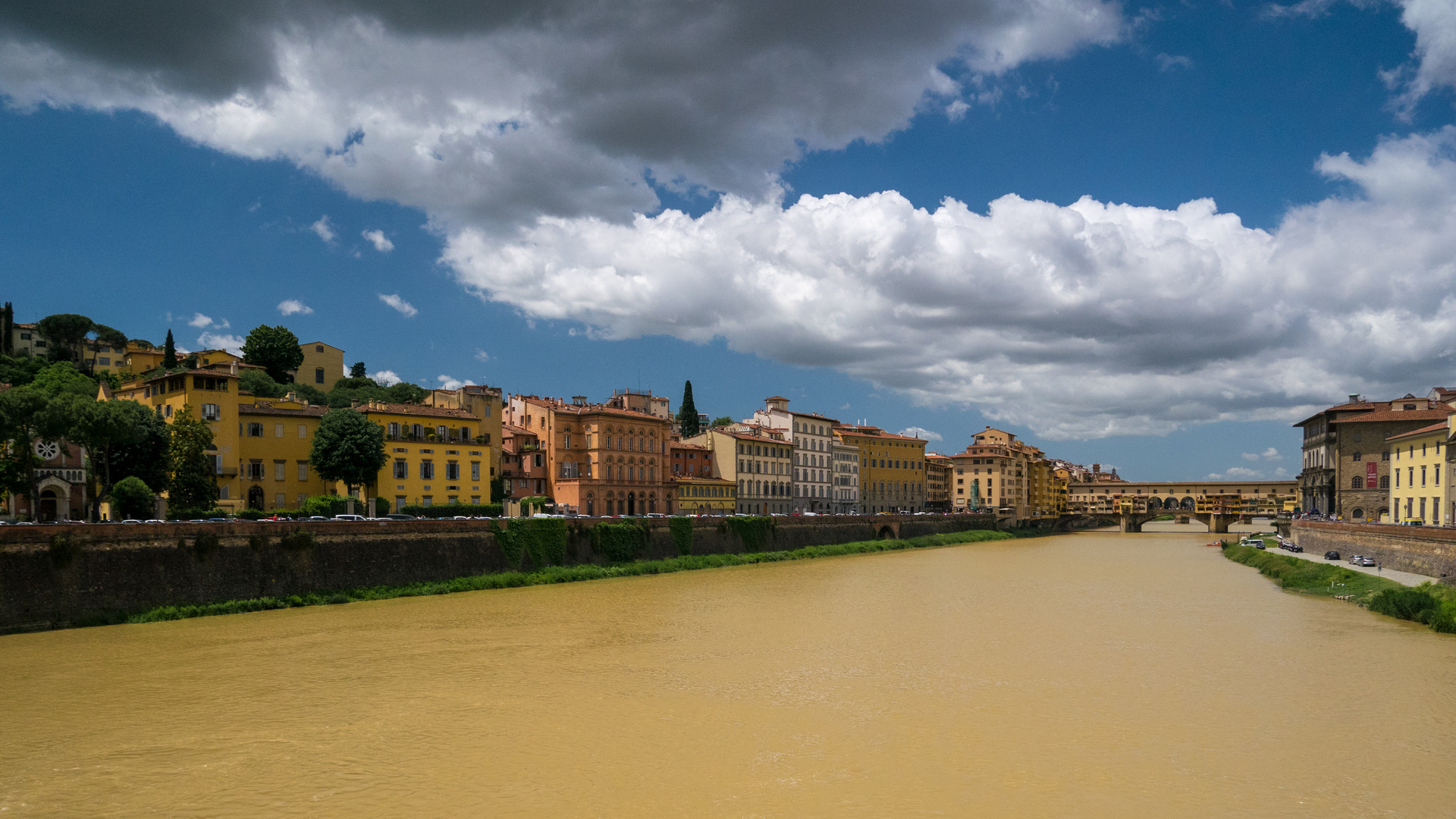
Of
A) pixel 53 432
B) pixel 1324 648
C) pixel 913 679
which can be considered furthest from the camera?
pixel 53 432

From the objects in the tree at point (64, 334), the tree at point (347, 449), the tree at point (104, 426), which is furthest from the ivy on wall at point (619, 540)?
the tree at point (64, 334)

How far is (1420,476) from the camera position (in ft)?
153

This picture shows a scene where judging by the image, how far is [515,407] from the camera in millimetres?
64312

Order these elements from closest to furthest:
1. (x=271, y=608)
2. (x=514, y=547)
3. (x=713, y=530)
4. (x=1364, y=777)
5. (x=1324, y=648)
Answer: (x=1364, y=777), (x=1324, y=648), (x=271, y=608), (x=514, y=547), (x=713, y=530)

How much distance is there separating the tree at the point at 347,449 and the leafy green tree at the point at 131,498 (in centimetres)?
964

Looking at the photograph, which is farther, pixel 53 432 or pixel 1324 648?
pixel 53 432

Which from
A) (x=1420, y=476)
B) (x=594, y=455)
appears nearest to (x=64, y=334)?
(x=594, y=455)

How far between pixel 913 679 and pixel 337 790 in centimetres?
1135

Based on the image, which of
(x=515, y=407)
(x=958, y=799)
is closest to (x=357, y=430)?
(x=515, y=407)

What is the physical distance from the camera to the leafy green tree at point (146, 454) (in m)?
36.5

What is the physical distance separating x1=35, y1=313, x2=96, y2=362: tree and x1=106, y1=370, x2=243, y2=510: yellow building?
138 feet

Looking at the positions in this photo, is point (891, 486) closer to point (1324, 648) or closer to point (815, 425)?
point (815, 425)

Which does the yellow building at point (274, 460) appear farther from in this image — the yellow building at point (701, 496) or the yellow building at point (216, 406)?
the yellow building at point (701, 496)

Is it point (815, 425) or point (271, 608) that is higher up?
point (815, 425)
